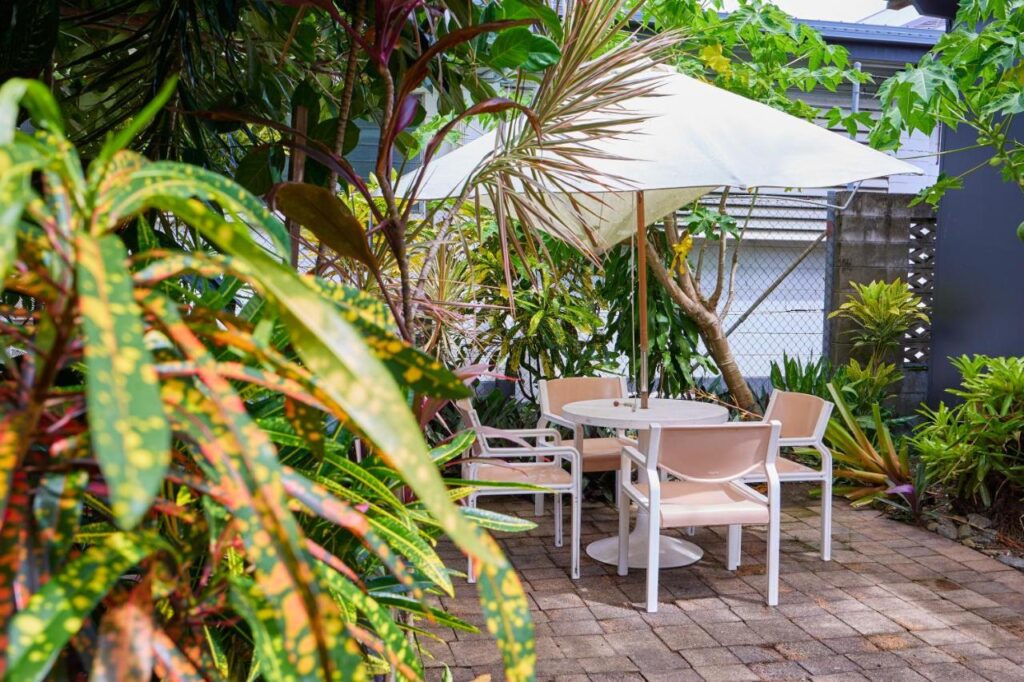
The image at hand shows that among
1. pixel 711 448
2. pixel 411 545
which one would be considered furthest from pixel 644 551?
pixel 411 545

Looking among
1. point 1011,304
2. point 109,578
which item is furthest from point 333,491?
point 1011,304

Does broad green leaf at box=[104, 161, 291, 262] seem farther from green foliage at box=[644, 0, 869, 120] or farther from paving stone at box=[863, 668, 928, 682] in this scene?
green foliage at box=[644, 0, 869, 120]

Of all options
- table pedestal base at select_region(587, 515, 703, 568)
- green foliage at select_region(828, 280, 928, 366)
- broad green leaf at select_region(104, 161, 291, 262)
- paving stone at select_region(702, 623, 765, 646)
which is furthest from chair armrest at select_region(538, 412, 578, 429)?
broad green leaf at select_region(104, 161, 291, 262)

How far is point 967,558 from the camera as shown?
430 cm

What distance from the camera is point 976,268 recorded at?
19.2 feet

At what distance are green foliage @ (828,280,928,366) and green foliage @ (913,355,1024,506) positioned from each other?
1.61 metres

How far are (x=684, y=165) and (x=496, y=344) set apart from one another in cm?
243

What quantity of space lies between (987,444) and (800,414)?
3.48ft

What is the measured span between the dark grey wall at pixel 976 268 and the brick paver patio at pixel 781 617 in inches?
68.9

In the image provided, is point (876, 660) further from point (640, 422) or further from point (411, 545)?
point (411, 545)

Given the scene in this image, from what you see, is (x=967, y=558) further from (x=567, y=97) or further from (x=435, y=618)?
(x=435, y=618)

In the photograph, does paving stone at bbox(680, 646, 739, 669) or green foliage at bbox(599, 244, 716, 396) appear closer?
paving stone at bbox(680, 646, 739, 669)

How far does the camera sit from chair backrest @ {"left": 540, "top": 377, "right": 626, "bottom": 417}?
501cm

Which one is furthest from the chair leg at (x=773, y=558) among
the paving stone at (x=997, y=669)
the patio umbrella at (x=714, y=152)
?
the patio umbrella at (x=714, y=152)
